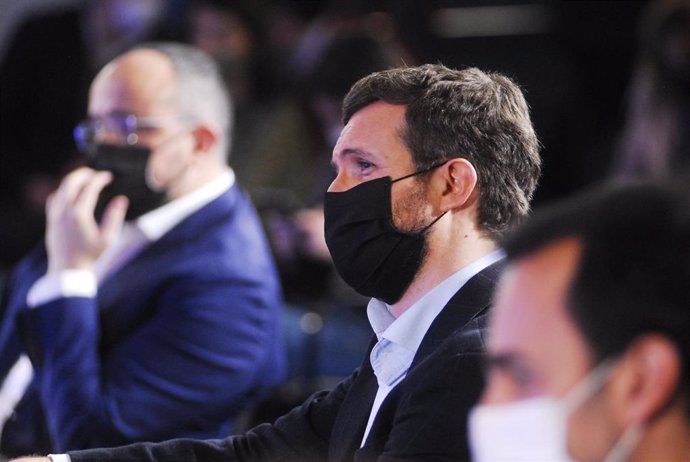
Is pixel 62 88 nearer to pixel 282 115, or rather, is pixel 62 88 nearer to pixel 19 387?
pixel 282 115

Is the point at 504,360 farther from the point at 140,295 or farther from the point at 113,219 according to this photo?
the point at 113,219

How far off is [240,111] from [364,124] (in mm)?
3061

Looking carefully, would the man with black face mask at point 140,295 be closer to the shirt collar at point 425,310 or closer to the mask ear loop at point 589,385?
the shirt collar at point 425,310


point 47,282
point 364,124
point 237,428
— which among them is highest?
point 364,124

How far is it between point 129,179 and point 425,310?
1.49m

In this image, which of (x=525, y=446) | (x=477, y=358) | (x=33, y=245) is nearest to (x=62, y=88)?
A: (x=33, y=245)

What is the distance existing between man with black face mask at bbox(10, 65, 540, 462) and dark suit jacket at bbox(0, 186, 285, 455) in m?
0.79

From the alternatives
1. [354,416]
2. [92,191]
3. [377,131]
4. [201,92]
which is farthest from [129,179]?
[354,416]

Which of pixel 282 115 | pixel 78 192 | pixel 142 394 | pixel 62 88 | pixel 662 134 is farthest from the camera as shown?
pixel 62 88

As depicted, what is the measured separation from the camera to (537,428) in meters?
1.54

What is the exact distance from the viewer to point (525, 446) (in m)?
1.57

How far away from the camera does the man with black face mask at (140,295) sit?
3336mm

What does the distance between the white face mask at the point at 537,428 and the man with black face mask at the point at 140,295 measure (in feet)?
5.94

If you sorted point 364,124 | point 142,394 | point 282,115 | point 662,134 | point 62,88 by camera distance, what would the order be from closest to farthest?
point 364,124 → point 142,394 → point 662,134 → point 282,115 → point 62,88
